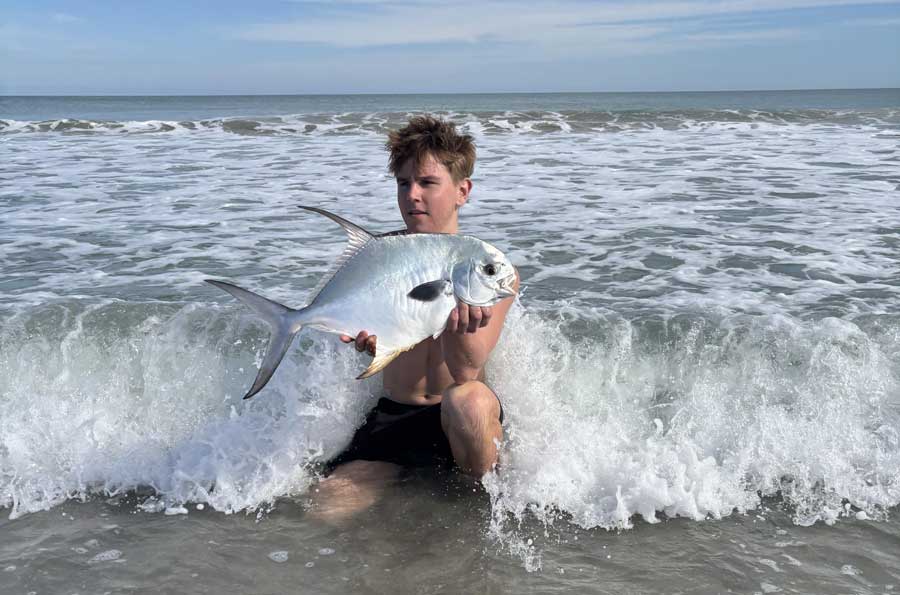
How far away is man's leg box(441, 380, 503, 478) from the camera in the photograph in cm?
352

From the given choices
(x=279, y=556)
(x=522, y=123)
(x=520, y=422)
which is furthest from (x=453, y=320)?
(x=522, y=123)

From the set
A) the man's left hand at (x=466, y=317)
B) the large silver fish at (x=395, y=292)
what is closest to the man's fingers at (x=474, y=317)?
the man's left hand at (x=466, y=317)

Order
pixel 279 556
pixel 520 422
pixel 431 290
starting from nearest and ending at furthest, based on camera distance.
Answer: pixel 431 290 < pixel 279 556 < pixel 520 422

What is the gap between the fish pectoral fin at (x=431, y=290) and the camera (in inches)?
105

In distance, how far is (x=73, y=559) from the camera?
127 inches

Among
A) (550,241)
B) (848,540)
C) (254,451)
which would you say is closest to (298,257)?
(550,241)

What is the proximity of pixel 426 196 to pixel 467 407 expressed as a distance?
961 millimetres

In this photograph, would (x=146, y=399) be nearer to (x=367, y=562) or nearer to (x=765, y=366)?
(x=367, y=562)

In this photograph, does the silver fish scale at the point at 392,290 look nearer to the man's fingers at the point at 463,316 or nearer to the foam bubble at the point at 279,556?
the man's fingers at the point at 463,316

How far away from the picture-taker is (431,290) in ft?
8.80

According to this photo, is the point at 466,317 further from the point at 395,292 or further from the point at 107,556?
the point at 107,556

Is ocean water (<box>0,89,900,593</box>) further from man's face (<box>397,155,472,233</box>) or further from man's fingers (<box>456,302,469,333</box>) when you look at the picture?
man's face (<box>397,155,472,233</box>)

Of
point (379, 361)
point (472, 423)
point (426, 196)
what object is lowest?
point (472, 423)

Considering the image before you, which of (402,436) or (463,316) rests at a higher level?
(463,316)
